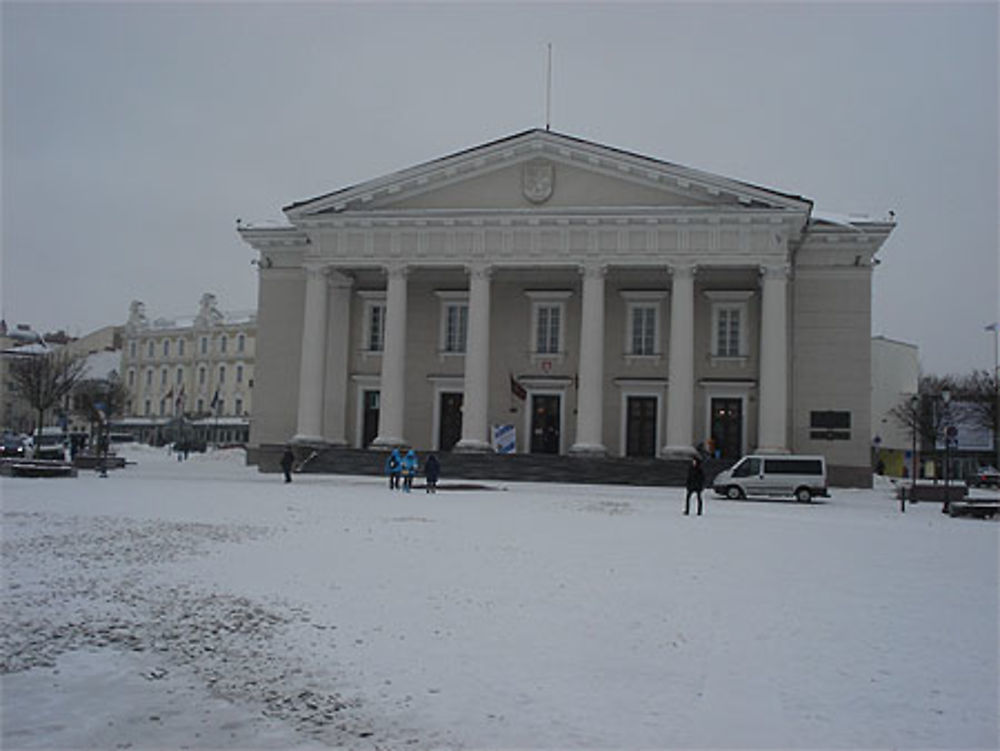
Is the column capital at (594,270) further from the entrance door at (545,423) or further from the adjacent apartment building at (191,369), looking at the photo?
the adjacent apartment building at (191,369)

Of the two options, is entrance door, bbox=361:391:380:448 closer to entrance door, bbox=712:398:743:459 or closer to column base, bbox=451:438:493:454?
column base, bbox=451:438:493:454

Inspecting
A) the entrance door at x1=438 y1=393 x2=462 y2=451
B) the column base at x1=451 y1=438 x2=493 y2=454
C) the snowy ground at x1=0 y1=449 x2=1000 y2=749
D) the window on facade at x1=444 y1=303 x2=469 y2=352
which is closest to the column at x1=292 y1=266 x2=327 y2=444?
the entrance door at x1=438 y1=393 x2=462 y2=451

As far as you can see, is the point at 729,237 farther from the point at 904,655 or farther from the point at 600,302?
the point at 904,655

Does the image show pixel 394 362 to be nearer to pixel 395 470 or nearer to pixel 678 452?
pixel 395 470

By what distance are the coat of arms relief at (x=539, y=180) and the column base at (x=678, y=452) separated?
1124cm

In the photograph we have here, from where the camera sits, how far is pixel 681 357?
38.7 metres

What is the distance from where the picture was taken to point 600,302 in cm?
3944

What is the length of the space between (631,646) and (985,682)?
109 inches

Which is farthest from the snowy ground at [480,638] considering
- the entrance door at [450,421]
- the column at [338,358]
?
the column at [338,358]

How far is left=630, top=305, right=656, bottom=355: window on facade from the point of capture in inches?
1657

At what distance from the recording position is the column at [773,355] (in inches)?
1487

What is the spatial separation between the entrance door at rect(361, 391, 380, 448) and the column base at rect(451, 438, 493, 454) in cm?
622

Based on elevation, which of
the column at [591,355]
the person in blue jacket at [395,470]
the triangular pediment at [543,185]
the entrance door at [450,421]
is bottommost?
the person in blue jacket at [395,470]

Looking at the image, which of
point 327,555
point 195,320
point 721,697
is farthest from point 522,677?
point 195,320
